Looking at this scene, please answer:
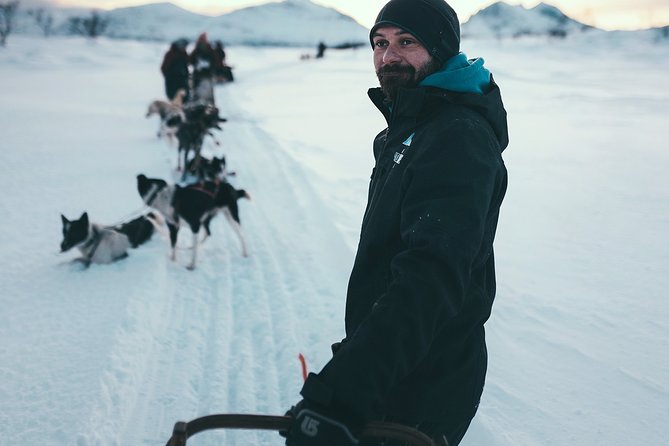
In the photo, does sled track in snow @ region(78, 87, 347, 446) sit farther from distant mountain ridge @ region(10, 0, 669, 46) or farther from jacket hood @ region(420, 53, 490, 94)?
distant mountain ridge @ region(10, 0, 669, 46)

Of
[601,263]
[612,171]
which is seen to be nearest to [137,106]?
[612,171]

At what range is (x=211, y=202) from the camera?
4.89 meters

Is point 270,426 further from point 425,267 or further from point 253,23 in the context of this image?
point 253,23

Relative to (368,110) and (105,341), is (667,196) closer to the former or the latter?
(105,341)

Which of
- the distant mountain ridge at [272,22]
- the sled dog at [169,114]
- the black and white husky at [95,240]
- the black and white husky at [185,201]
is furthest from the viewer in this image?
the distant mountain ridge at [272,22]

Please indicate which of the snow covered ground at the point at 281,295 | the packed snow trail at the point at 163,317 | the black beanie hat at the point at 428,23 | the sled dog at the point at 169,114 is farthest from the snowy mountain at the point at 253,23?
the black beanie hat at the point at 428,23

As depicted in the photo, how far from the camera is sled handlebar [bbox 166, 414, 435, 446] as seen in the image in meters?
1.07

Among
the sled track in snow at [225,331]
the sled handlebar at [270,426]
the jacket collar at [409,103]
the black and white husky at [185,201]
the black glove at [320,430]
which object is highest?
the jacket collar at [409,103]

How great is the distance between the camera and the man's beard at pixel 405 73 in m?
1.41

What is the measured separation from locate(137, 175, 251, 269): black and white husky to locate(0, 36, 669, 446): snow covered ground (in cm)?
37

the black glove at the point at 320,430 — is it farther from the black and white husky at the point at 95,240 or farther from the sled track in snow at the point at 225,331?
the black and white husky at the point at 95,240

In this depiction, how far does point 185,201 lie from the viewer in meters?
4.77

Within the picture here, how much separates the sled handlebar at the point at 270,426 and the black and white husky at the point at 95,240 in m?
3.85

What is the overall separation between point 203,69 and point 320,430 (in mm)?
11482
